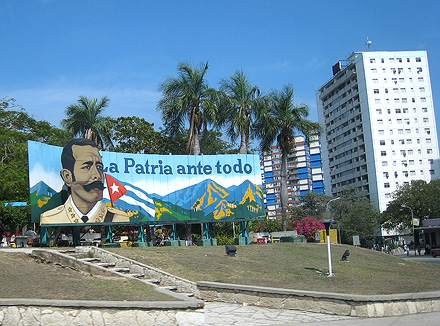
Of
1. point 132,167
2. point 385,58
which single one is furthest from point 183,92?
point 385,58

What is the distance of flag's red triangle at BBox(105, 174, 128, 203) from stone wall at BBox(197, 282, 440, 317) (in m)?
14.5

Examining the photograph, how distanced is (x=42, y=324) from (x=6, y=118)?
48338 mm

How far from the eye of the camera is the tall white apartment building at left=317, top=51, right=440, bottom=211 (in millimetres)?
103188

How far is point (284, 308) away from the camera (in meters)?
14.2

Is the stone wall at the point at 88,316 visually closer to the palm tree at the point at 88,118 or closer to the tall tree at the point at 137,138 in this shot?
the palm tree at the point at 88,118

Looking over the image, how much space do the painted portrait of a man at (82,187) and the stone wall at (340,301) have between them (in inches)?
538

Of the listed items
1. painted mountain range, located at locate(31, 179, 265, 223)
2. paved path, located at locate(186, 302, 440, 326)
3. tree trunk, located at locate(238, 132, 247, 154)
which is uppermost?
tree trunk, located at locate(238, 132, 247, 154)

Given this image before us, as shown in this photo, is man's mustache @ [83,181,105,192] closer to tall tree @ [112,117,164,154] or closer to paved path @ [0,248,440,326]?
paved path @ [0,248,440,326]

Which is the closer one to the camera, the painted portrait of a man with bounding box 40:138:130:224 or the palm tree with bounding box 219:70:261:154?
the painted portrait of a man with bounding box 40:138:130:224

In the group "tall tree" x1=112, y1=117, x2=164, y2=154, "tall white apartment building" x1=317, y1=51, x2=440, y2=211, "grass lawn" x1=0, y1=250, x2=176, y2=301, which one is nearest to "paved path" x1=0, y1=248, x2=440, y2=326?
"grass lawn" x1=0, y1=250, x2=176, y2=301

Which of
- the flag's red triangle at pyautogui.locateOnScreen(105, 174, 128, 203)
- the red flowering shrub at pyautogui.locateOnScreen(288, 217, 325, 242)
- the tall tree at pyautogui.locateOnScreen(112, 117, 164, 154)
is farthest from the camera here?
the tall tree at pyautogui.locateOnScreen(112, 117, 164, 154)

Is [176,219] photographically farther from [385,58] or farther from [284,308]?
[385,58]

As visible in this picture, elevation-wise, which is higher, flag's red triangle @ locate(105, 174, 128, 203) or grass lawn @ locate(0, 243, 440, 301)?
flag's red triangle @ locate(105, 174, 128, 203)

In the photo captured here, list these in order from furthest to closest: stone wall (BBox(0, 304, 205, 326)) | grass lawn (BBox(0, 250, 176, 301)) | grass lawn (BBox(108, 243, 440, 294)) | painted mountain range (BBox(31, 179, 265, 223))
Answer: painted mountain range (BBox(31, 179, 265, 223)) < grass lawn (BBox(108, 243, 440, 294)) < grass lawn (BBox(0, 250, 176, 301)) < stone wall (BBox(0, 304, 205, 326))
